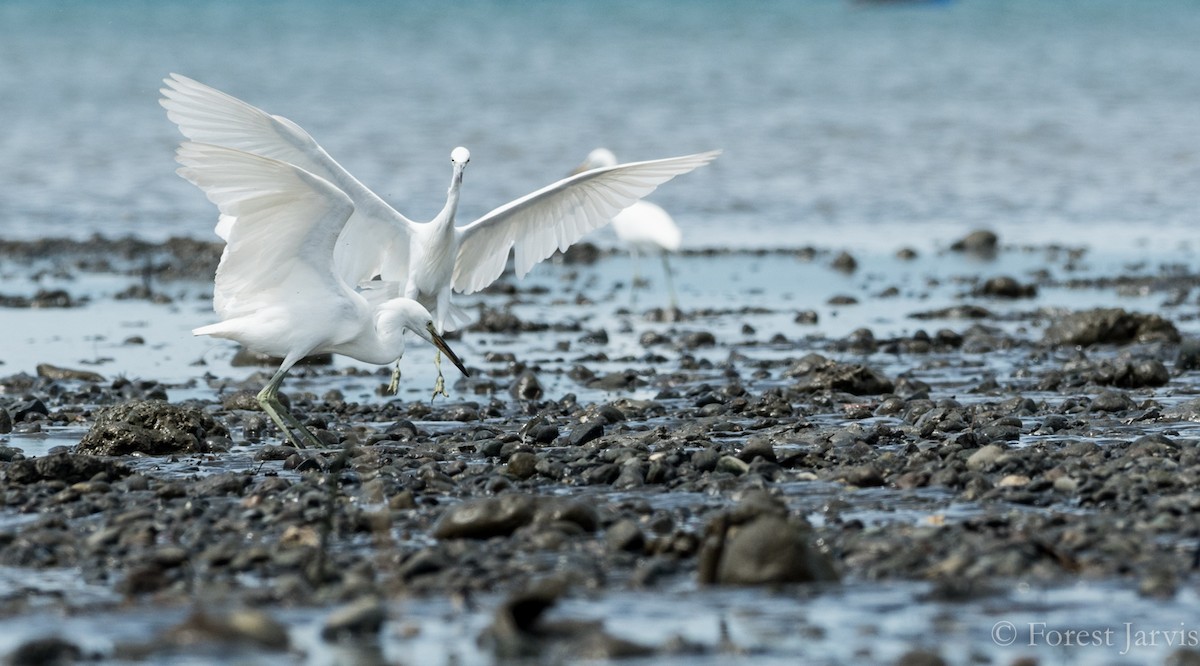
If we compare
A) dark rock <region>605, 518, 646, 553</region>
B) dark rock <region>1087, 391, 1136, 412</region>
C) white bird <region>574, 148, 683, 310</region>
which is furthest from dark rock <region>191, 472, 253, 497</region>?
white bird <region>574, 148, 683, 310</region>

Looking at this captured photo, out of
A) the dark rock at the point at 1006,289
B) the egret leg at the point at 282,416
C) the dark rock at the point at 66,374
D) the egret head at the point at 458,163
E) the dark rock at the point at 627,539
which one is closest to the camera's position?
the dark rock at the point at 627,539

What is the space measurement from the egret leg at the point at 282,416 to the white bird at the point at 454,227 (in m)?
1.50

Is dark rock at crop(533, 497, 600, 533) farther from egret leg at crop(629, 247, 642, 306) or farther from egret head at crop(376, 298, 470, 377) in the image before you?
egret leg at crop(629, 247, 642, 306)

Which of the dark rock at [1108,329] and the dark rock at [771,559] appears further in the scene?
the dark rock at [1108,329]

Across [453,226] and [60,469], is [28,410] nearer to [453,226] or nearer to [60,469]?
[60,469]

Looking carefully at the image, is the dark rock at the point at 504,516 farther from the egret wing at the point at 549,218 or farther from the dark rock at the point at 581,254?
the dark rock at the point at 581,254

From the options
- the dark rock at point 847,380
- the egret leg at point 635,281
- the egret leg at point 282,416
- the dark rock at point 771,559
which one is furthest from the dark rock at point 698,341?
the dark rock at point 771,559

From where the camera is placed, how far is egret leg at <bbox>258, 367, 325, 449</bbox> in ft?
29.2

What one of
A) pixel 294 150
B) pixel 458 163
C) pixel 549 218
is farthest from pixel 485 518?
pixel 549 218

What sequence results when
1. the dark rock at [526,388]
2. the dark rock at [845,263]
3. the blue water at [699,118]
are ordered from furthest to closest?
the blue water at [699,118], the dark rock at [845,263], the dark rock at [526,388]

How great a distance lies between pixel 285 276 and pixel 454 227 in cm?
254

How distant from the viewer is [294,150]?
9859 mm

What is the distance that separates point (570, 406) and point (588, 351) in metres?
2.57

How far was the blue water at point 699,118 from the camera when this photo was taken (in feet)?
71.3
